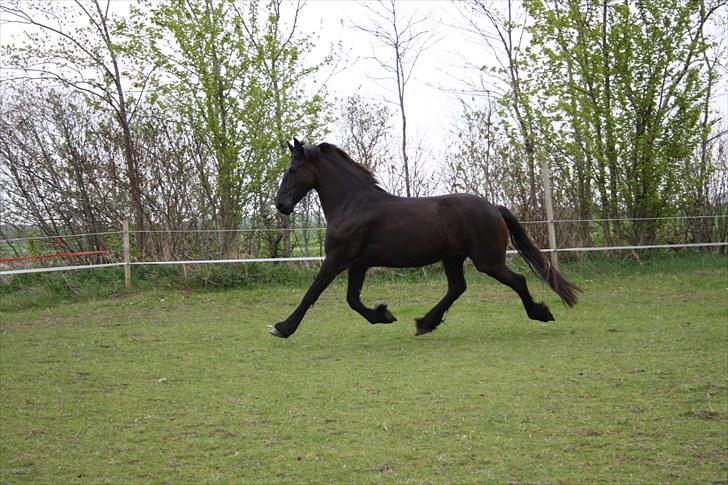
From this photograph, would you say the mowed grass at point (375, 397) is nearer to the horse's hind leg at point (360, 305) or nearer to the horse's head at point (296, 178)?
the horse's hind leg at point (360, 305)

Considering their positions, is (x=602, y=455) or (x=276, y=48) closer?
(x=602, y=455)

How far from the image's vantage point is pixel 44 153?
16391 millimetres

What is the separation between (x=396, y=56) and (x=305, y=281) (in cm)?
568

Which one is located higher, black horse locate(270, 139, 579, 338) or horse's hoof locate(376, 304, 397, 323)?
black horse locate(270, 139, 579, 338)

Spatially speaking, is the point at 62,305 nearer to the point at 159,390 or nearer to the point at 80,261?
the point at 80,261

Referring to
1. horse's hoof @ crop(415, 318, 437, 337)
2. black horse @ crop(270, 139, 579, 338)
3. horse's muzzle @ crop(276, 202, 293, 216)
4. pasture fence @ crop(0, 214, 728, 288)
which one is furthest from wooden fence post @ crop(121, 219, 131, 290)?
horse's muzzle @ crop(276, 202, 293, 216)

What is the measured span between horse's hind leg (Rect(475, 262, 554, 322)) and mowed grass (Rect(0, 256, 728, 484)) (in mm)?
715

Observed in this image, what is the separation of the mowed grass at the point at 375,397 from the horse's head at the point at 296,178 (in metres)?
1.87

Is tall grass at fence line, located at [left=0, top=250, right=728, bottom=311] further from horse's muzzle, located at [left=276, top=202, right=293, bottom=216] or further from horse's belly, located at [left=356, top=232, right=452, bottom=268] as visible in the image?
horse's muzzle, located at [left=276, top=202, right=293, bottom=216]

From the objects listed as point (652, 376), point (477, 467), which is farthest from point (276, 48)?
point (477, 467)

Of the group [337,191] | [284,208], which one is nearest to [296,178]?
[284,208]

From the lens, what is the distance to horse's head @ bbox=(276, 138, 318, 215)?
543cm

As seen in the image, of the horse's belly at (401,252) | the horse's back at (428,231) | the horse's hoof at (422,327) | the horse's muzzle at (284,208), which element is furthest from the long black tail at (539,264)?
the horse's muzzle at (284,208)

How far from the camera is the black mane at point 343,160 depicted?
616 cm
